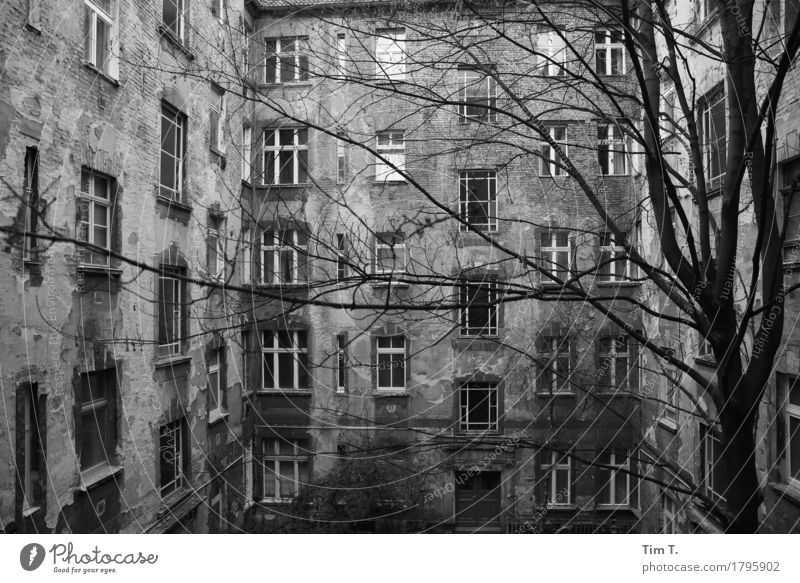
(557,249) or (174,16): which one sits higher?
(174,16)

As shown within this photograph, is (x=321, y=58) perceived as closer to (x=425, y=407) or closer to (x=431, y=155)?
(x=431, y=155)

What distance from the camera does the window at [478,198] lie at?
3.31 metres

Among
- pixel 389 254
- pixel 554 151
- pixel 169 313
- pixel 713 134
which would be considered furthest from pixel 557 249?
pixel 169 313

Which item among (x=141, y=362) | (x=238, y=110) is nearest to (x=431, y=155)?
(x=238, y=110)

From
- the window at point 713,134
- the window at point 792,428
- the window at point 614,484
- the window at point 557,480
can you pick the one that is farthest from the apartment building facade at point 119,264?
the window at point 792,428

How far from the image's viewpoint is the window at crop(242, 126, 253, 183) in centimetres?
292

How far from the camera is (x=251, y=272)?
288cm

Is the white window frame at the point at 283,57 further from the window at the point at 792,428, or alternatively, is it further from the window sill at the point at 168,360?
the window at the point at 792,428

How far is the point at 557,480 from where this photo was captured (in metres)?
3.99

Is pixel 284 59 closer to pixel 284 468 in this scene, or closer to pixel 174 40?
pixel 174 40

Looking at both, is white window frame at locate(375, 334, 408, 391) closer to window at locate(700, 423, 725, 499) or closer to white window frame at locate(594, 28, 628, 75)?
window at locate(700, 423, 725, 499)

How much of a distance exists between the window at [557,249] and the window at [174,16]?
2.41 meters

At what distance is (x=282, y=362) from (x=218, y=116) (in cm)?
150

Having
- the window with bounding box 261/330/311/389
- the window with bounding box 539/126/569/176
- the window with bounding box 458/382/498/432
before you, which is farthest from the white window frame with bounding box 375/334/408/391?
the window with bounding box 539/126/569/176
